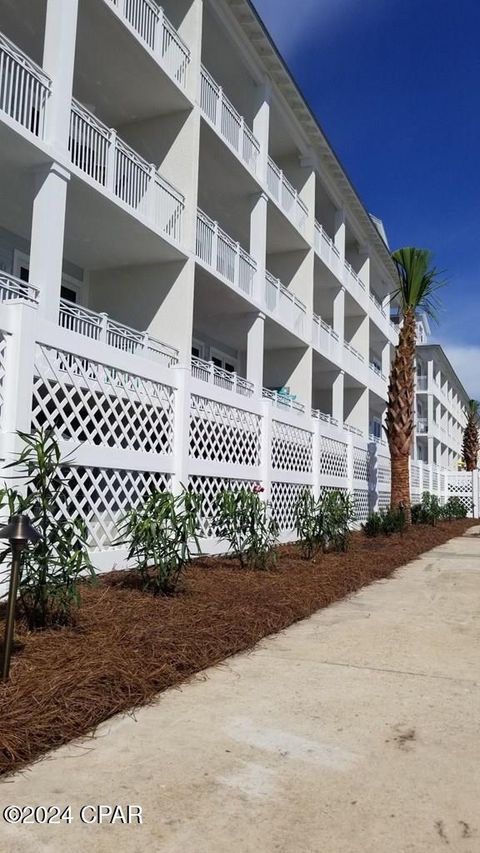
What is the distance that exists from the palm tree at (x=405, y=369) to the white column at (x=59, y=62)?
994cm

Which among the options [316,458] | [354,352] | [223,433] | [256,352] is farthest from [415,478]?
[223,433]

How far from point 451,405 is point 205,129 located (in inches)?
1657

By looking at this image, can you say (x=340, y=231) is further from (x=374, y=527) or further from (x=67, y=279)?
(x=67, y=279)

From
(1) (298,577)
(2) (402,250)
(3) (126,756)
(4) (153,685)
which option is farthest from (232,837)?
(2) (402,250)

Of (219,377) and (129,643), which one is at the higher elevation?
(219,377)

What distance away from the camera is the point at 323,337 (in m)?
19.9

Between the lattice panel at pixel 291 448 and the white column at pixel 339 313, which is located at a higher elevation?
the white column at pixel 339 313

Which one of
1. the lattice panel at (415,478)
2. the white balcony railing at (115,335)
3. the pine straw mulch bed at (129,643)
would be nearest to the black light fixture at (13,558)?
the pine straw mulch bed at (129,643)

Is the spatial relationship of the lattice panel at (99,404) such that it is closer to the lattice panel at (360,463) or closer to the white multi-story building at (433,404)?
the lattice panel at (360,463)

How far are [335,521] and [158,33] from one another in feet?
29.5

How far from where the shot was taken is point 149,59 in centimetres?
1134

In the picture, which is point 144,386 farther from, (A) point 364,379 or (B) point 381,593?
(A) point 364,379

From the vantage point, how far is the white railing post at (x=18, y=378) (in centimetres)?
535

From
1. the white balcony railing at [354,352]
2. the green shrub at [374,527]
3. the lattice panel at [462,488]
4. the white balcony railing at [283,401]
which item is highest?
the white balcony railing at [354,352]
